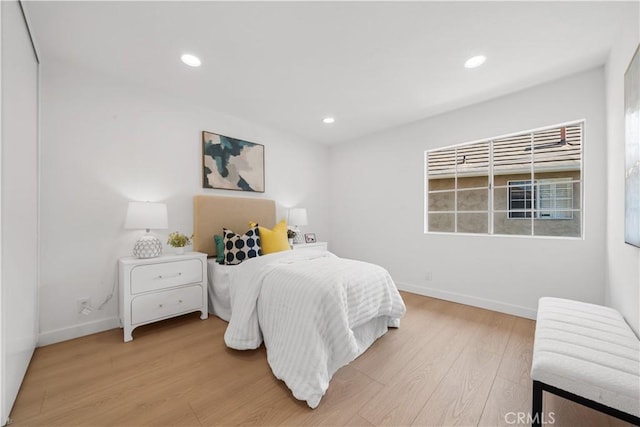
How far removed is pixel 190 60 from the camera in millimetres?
2121

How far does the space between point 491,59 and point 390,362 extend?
8.41 feet

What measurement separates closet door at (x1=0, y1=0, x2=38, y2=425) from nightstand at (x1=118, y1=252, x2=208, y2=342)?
545 mm

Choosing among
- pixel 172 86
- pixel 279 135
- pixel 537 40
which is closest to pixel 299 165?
pixel 279 135

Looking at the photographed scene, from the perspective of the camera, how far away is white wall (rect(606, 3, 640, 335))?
1.49m

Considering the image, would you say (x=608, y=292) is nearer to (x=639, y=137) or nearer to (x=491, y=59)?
(x=639, y=137)

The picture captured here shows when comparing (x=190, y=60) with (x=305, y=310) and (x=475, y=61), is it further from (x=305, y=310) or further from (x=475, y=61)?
(x=475, y=61)

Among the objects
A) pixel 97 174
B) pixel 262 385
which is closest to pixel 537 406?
pixel 262 385

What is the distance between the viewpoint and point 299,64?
A: 7.15 feet

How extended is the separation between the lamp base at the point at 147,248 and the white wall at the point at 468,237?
283 centimetres

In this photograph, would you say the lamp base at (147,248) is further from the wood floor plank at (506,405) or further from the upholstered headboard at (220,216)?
the wood floor plank at (506,405)

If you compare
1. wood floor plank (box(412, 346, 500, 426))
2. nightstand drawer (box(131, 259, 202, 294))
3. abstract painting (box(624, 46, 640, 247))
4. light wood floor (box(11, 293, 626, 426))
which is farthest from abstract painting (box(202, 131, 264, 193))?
abstract painting (box(624, 46, 640, 247))

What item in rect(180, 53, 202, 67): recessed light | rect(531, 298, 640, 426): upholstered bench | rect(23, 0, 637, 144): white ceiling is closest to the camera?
rect(531, 298, 640, 426): upholstered bench

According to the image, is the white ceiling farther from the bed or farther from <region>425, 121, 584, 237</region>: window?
the bed

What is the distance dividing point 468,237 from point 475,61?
1862 mm
